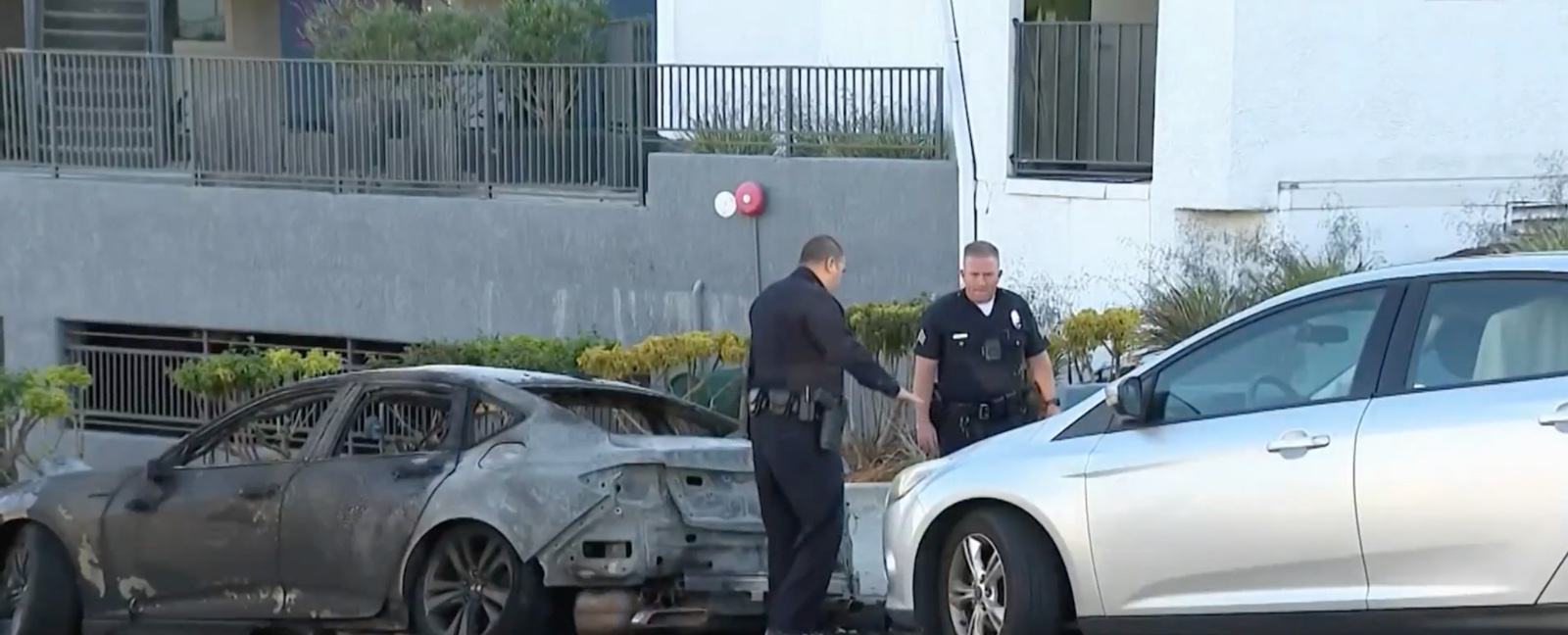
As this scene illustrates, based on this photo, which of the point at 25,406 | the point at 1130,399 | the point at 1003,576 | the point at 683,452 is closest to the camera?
the point at 1130,399

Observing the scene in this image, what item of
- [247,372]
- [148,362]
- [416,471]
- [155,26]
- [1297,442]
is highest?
[155,26]

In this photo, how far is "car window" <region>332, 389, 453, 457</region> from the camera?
9.49 metres

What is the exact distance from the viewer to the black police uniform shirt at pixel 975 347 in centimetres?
948

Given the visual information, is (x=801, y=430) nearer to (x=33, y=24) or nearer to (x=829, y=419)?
(x=829, y=419)

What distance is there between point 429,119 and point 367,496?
7.67 metres

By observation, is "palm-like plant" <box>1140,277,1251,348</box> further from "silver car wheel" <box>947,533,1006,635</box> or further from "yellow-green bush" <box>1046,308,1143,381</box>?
"silver car wheel" <box>947,533,1006,635</box>

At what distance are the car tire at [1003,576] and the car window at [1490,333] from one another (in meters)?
1.48

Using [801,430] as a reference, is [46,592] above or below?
below

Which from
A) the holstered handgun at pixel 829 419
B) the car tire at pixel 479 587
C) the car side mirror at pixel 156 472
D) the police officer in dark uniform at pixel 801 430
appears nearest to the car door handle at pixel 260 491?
the car side mirror at pixel 156 472

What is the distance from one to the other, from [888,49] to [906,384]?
307cm

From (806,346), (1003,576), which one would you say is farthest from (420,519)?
(1003,576)

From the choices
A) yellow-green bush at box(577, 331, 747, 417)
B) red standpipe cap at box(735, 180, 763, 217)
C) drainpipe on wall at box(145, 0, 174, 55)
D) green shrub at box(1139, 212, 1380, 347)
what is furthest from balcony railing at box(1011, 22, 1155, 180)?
drainpipe on wall at box(145, 0, 174, 55)

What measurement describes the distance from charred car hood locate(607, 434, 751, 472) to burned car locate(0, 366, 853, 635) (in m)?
0.01

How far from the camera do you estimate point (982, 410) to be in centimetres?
947
